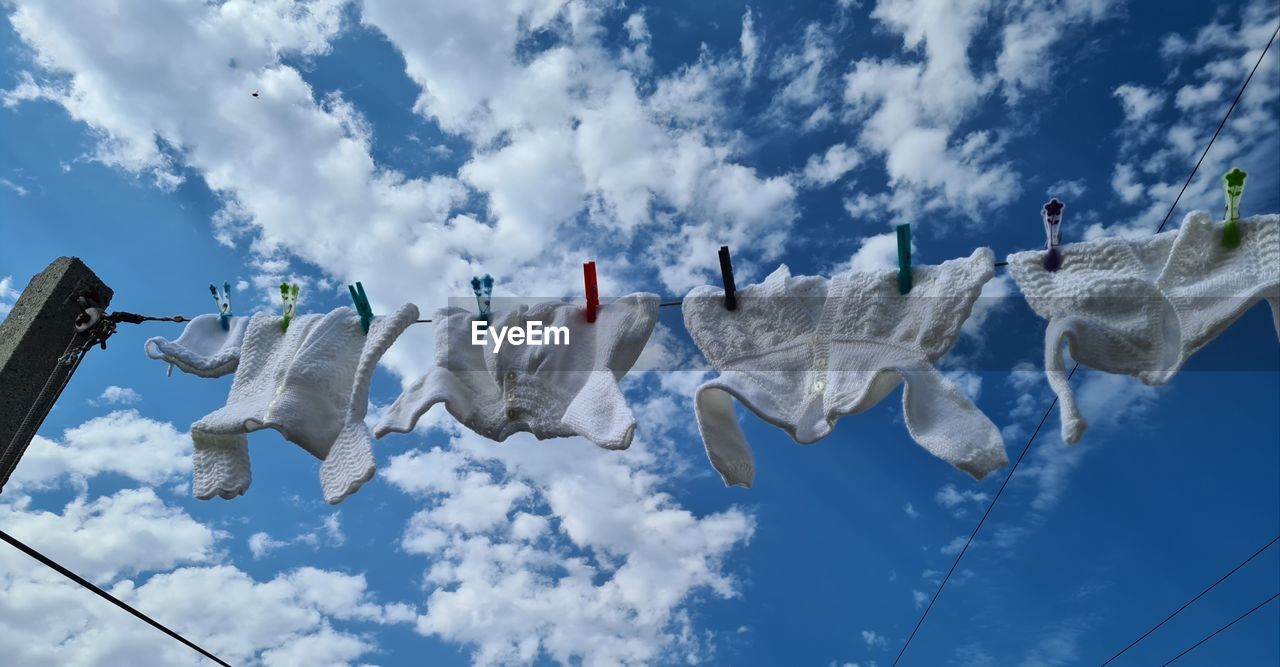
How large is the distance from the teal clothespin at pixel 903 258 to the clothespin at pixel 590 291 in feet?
2.26

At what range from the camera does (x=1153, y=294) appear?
1733mm

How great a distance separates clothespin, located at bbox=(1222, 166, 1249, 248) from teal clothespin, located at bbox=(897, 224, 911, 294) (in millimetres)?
595

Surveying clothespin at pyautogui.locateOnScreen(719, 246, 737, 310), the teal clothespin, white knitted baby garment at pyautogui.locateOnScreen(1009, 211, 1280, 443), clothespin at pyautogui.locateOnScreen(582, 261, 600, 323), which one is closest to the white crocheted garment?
clothespin at pyautogui.locateOnScreen(582, 261, 600, 323)

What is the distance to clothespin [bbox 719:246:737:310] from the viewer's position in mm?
1955

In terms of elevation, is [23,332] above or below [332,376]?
above

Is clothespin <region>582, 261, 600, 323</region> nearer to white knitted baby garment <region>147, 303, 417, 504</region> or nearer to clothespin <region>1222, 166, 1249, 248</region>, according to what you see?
white knitted baby garment <region>147, 303, 417, 504</region>

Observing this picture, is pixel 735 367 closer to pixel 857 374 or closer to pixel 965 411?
pixel 857 374

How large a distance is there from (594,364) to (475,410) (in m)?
0.29

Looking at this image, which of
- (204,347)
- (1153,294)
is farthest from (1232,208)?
(204,347)

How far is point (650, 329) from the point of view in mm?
2021

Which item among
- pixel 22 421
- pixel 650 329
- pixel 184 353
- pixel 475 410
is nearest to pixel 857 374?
pixel 650 329

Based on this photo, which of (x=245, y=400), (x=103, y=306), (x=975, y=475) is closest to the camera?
(x=975, y=475)

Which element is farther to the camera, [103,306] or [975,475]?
[103,306]

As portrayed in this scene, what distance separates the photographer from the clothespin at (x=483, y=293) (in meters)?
2.07
